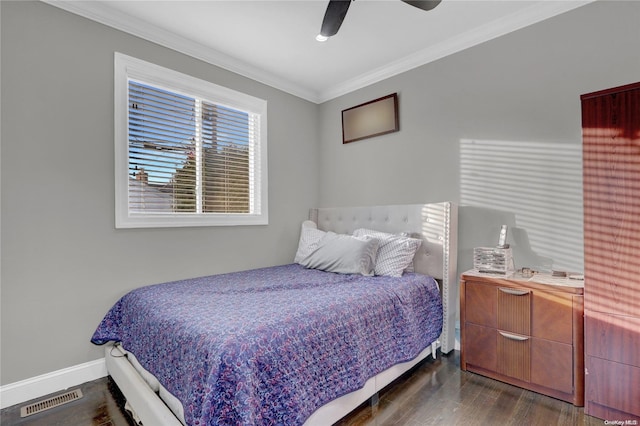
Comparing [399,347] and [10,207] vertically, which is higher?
[10,207]

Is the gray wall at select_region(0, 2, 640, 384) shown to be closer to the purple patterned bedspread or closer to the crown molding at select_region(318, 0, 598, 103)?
the crown molding at select_region(318, 0, 598, 103)

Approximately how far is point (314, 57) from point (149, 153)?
5.66 ft

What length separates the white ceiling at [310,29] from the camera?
7.38 feet

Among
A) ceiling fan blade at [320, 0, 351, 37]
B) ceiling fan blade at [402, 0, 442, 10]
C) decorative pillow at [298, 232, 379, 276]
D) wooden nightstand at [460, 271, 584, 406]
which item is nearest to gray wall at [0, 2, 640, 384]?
wooden nightstand at [460, 271, 584, 406]

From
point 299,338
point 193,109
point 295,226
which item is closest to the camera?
point 299,338

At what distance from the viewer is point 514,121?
246cm

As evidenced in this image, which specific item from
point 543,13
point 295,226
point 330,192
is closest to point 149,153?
point 295,226

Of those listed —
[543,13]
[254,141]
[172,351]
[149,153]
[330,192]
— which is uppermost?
[543,13]

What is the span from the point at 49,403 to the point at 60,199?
129 cm

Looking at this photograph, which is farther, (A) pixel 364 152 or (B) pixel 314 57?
(A) pixel 364 152

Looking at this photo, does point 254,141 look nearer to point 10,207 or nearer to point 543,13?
point 10,207

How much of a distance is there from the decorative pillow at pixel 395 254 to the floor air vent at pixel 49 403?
2247 mm

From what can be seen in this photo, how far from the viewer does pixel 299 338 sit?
147cm

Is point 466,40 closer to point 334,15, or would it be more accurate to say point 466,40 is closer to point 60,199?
point 334,15
